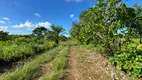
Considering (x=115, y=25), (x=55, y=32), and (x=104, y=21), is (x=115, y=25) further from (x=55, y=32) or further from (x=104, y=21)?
(x=55, y=32)

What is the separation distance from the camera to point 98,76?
5.18m

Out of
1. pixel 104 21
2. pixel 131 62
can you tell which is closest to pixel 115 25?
pixel 104 21

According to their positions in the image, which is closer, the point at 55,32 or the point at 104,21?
the point at 104,21

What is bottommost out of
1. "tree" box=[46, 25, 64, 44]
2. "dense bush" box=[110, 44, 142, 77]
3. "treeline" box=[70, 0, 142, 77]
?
"dense bush" box=[110, 44, 142, 77]

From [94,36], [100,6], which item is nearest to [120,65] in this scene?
[94,36]

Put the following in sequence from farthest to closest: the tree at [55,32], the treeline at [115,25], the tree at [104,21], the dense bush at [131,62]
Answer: the tree at [55,32]
the tree at [104,21]
the treeline at [115,25]
the dense bush at [131,62]

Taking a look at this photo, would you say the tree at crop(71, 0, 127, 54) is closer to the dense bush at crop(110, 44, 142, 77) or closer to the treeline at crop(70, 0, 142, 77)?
the treeline at crop(70, 0, 142, 77)

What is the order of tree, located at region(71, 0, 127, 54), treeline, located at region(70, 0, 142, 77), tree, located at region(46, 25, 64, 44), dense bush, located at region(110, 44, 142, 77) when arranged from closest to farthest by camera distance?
dense bush, located at region(110, 44, 142, 77), treeline, located at region(70, 0, 142, 77), tree, located at region(71, 0, 127, 54), tree, located at region(46, 25, 64, 44)

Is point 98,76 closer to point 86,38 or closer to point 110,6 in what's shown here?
point 86,38

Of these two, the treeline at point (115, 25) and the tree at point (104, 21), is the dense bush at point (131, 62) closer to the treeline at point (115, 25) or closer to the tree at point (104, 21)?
the treeline at point (115, 25)

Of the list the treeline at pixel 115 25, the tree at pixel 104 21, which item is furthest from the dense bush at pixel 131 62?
the tree at pixel 104 21

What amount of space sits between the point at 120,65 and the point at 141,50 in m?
1.27

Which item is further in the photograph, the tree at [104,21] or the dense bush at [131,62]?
the tree at [104,21]

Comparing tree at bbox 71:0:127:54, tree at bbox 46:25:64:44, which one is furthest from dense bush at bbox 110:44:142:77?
tree at bbox 46:25:64:44
